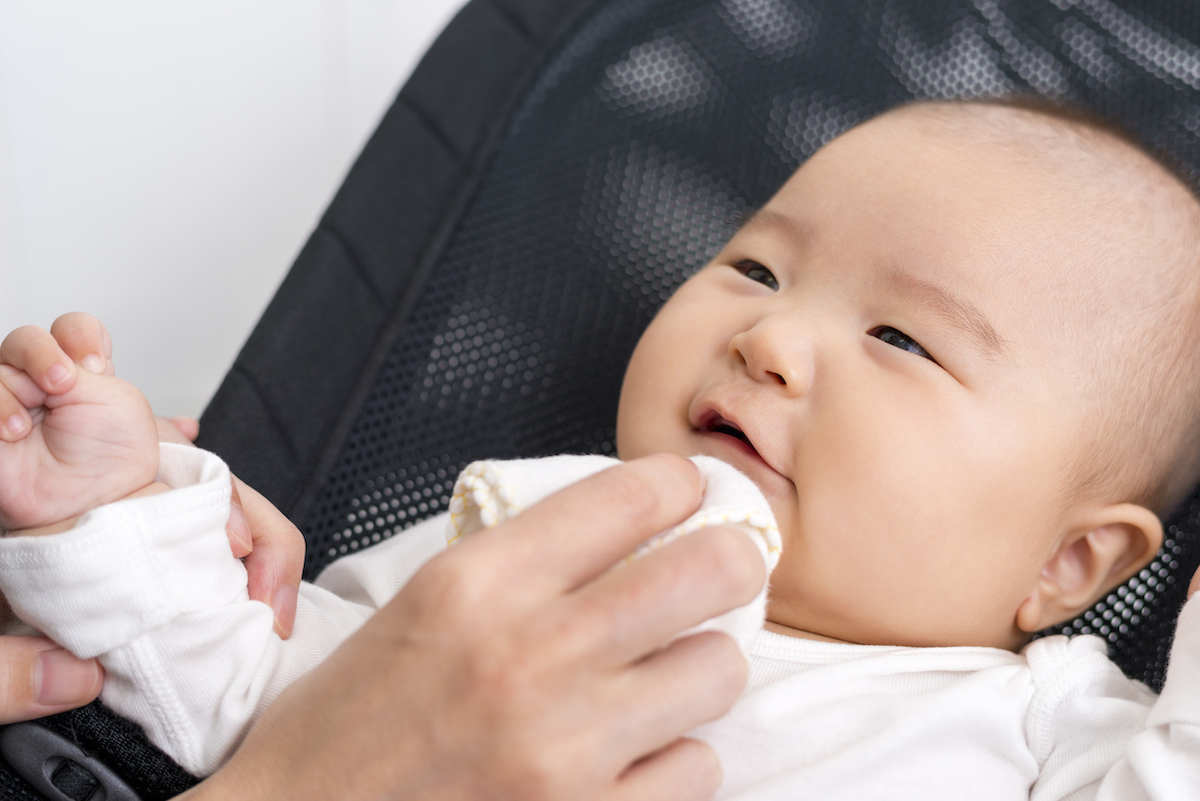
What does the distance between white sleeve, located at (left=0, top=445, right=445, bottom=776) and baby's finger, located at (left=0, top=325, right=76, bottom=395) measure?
0.09m

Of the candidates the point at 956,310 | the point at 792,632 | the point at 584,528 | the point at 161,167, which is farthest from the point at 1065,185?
the point at 161,167

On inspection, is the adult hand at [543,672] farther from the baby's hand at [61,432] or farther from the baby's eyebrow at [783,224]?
the baby's eyebrow at [783,224]

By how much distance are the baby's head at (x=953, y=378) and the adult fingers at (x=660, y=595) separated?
213 mm

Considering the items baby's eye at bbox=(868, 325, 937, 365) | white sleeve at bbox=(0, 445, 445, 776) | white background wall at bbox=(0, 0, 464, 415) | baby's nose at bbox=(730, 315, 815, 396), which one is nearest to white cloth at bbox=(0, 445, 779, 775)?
white sleeve at bbox=(0, 445, 445, 776)

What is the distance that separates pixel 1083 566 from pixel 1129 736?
166mm

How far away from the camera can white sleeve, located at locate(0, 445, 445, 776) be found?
0.59 m

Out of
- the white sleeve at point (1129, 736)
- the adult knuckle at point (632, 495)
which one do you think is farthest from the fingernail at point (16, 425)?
the white sleeve at point (1129, 736)

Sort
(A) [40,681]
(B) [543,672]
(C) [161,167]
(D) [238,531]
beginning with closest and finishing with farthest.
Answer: (B) [543,672]
(A) [40,681]
(D) [238,531]
(C) [161,167]

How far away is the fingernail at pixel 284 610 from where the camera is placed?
2.39ft

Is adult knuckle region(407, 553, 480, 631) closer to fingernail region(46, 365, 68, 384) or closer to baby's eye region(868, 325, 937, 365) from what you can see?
fingernail region(46, 365, 68, 384)

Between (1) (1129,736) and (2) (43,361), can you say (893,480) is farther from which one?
(2) (43,361)

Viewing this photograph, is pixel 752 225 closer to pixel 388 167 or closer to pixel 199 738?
pixel 388 167

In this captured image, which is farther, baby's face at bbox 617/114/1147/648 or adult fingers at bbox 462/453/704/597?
baby's face at bbox 617/114/1147/648

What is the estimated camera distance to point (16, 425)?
62 cm
